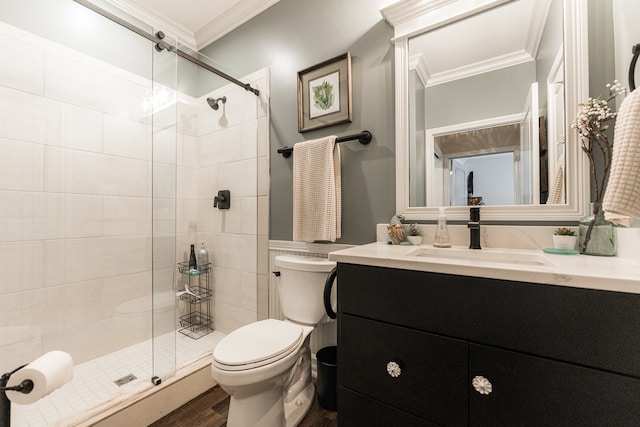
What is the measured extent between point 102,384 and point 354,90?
2144mm

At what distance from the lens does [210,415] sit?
1394mm

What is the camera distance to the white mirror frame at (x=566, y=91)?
1.04m

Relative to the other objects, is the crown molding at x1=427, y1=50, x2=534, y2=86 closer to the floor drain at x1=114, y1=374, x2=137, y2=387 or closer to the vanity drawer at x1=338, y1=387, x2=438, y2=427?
the vanity drawer at x1=338, y1=387, x2=438, y2=427

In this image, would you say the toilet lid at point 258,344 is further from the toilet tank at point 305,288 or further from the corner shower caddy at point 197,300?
the corner shower caddy at point 197,300

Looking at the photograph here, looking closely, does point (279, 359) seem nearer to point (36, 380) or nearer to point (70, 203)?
point (36, 380)

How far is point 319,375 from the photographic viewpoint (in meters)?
1.43

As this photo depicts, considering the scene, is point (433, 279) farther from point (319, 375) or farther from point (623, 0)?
point (623, 0)

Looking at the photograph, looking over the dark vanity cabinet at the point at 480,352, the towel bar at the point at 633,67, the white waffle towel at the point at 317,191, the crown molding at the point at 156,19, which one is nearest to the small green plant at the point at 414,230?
the white waffle towel at the point at 317,191

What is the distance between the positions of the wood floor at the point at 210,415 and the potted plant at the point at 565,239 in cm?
124

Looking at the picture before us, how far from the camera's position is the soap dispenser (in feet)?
3.98

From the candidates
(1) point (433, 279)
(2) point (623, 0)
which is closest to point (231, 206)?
(1) point (433, 279)

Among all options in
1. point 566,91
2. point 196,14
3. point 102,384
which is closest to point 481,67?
point 566,91

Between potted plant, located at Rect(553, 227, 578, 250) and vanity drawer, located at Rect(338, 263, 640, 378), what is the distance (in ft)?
1.56

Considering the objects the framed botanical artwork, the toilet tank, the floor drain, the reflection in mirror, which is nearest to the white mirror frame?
the reflection in mirror
